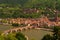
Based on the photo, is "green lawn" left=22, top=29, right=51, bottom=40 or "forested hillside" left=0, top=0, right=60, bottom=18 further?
"forested hillside" left=0, top=0, right=60, bottom=18

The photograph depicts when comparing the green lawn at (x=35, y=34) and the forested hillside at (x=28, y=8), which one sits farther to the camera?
the forested hillside at (x=28, y=8)

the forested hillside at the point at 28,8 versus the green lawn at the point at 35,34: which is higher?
the forested hillside at the point at 28,8

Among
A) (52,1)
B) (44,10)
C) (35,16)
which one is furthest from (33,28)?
(52,1)

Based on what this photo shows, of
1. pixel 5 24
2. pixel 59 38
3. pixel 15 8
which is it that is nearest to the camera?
pixel 59 38

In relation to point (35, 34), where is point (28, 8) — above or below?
above

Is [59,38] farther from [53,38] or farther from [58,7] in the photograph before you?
[58,7]

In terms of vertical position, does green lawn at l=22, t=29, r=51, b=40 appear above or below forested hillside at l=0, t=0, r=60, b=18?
below

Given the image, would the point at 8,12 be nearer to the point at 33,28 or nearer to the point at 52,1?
the point at 52,1

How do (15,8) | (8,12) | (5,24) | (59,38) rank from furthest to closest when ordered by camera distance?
(15,8) → (8,12) → (5,24) → (59,38)

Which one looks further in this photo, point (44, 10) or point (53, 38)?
point (44, 10)

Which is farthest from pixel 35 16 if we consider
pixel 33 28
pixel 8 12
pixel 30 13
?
pixel 33 28

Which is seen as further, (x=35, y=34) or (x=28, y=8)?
(x=28, y=8)
